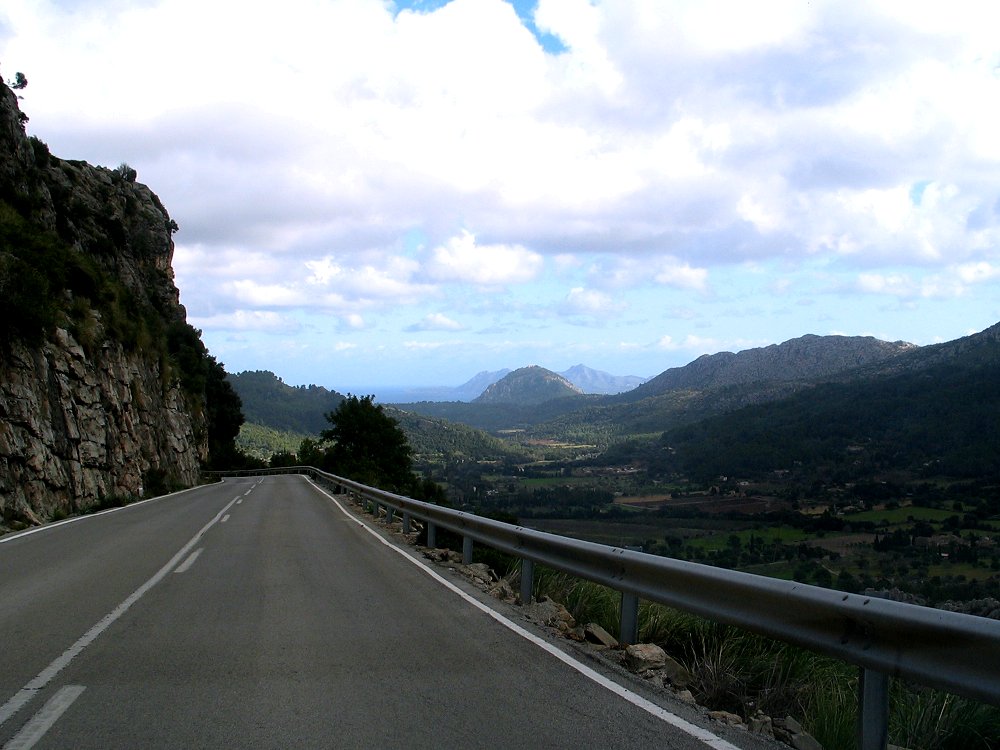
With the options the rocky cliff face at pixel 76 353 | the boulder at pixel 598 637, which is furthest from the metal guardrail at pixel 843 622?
the rocky cliff face at pixel 76 353

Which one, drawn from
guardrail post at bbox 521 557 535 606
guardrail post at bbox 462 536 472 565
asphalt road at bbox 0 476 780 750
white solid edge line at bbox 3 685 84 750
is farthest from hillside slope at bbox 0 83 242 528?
white solid edge line at bbox 3 685 84 750

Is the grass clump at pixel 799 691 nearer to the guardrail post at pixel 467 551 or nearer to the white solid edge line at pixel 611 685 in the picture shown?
the white solid edge line at pixel 611 685

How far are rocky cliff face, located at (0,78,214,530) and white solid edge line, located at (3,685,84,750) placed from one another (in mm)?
15769

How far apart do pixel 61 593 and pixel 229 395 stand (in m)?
83.3

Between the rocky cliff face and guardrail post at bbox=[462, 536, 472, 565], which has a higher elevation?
the rocky cliff face

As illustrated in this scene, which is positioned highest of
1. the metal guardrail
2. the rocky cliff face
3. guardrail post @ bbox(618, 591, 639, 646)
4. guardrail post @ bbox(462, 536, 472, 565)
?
the rocky cliff face

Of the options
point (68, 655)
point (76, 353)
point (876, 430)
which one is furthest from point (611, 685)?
point (876, 430)

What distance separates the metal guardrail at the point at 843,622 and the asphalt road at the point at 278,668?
78 centimetres

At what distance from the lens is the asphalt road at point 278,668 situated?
4.60m

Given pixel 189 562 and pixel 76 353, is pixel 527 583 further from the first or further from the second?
pixel 76 353

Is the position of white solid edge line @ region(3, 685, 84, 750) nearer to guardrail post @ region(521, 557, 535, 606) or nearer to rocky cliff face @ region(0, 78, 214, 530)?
guardrail post @ region(521, 557, 535, 606)

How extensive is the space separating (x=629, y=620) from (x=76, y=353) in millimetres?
28423

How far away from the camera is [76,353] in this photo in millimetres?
→ 29625

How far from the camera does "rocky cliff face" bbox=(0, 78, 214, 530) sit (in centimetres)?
2294
